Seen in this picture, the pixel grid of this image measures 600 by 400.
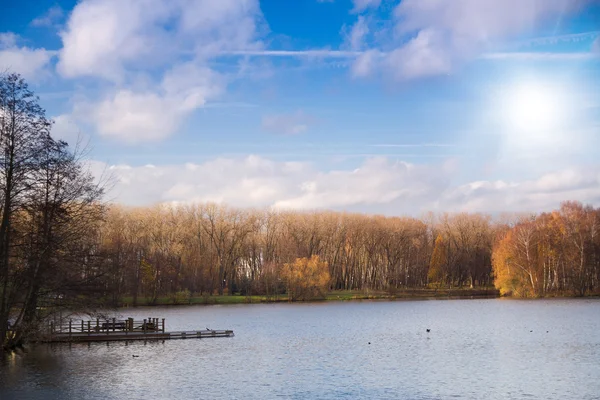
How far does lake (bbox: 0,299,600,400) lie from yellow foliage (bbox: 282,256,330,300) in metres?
36.7

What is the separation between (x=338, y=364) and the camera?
37031 millimetres

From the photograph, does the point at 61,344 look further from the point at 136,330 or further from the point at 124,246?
the point at 124,246

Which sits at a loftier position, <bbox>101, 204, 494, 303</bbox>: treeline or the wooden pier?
<bbox>101, 204, 494, 303</bbox>: treeline

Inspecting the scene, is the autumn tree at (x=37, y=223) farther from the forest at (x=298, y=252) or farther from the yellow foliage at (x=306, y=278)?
the yellow foliage at (x=306, y=278)

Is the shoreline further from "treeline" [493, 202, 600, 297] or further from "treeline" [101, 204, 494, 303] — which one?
"treeline" [493, 202, 600, 297]

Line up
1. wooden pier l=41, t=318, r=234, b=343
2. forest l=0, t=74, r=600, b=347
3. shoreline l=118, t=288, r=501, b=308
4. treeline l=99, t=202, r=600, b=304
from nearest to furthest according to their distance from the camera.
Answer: forest l=0, t=74, r=600, b=347
wooden pier l=41, t=318, r=234, b=343
shoreline l=118, t=288, r=501, b=308
treeline l=99, t=202, r=600, b=304

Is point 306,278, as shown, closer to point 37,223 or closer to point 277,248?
point 277,248

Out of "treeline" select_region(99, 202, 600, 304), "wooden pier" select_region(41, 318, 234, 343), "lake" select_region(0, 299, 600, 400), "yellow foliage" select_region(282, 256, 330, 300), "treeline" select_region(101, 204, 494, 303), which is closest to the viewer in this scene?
"lake" select_region(0, 299, 600, 400)

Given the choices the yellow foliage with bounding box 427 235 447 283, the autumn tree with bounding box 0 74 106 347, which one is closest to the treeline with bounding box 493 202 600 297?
Result: the yellow foliage with bounding box 427 235 447 283

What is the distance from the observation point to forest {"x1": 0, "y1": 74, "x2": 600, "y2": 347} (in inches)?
1554

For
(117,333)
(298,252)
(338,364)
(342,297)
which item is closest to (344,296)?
(342,297)

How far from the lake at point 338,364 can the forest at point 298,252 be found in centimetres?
565

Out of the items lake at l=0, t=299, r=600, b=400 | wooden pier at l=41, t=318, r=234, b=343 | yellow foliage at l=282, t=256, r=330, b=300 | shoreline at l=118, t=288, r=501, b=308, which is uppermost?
yellow foliage at l=282, t=256, r=330, b=300

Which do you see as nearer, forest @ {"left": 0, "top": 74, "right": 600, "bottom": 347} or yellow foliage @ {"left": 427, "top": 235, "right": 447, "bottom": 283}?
forest @ {"left": 0, "top": 74, "right": 600, "bottom": 347}
